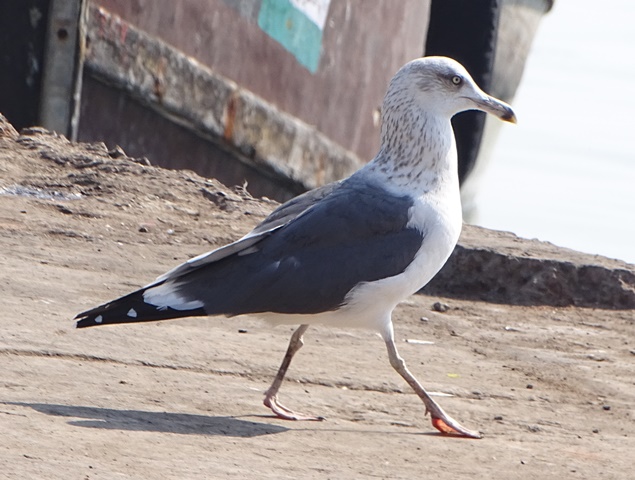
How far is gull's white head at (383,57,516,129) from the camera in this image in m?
4.57

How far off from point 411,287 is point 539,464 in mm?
781

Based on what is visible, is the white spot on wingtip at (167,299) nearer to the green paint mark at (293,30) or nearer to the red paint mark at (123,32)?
the red paint mark at (123,32)

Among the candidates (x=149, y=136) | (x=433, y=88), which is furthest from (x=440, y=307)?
(x=149, y=136)

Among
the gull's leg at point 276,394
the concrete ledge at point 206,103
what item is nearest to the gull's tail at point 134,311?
the gull's leg at point 276,394

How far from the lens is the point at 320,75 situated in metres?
8.88

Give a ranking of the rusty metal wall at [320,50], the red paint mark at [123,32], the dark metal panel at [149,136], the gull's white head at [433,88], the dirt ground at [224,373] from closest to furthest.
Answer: the dirt ground at [224,373], the gull's white head at [433,88], the red paint mark at [123,32], the dark metal panel at [149,136], the rusty metal wall at [320,50]

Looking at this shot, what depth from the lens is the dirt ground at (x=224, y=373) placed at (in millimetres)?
3307

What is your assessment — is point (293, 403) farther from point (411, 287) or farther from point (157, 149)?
point (157, 149)

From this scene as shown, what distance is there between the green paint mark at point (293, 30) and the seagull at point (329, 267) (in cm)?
398

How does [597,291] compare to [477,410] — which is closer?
[477,410]

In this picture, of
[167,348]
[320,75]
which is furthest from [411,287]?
[320,75]

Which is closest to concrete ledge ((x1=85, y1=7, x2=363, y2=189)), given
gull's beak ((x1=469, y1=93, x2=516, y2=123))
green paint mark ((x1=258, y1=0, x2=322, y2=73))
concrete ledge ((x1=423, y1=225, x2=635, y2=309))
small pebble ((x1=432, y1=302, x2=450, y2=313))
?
green paint mark ((x1=258, y1=0, x2=322, y2=73))

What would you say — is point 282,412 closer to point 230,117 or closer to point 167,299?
point 167,299

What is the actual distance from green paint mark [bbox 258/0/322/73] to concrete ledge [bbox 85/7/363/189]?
0.42m
